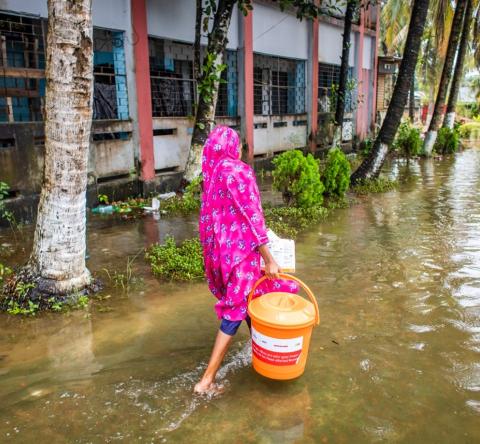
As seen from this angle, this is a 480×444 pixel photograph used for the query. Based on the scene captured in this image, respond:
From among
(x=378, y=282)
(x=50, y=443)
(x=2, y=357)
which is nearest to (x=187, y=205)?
(x=378, y=282)

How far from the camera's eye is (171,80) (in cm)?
1038

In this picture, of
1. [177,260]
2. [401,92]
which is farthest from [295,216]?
[401,92]

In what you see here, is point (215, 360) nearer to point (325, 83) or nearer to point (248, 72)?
point (248, 72)

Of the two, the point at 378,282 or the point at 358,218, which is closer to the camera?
the point at 378,282

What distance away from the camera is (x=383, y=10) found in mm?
26109

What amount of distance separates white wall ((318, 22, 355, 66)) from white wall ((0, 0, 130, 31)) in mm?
8476

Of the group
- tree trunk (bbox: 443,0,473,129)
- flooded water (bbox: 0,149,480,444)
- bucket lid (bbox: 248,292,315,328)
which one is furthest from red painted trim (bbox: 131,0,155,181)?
tree trunk (bbox: 443,0,473,129)

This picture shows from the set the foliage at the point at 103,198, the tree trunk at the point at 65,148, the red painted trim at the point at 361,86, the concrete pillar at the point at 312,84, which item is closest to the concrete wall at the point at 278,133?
the concrete pillar at the point at 312,84

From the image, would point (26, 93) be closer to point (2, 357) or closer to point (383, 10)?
point (2, 357)

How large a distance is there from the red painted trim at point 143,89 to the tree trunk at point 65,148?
4.88 metres

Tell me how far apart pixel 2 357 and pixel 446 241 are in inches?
218

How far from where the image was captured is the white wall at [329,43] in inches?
604

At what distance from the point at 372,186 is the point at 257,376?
7.76 metres

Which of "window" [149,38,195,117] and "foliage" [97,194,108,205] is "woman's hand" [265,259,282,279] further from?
"window" [149,38,195,117]
